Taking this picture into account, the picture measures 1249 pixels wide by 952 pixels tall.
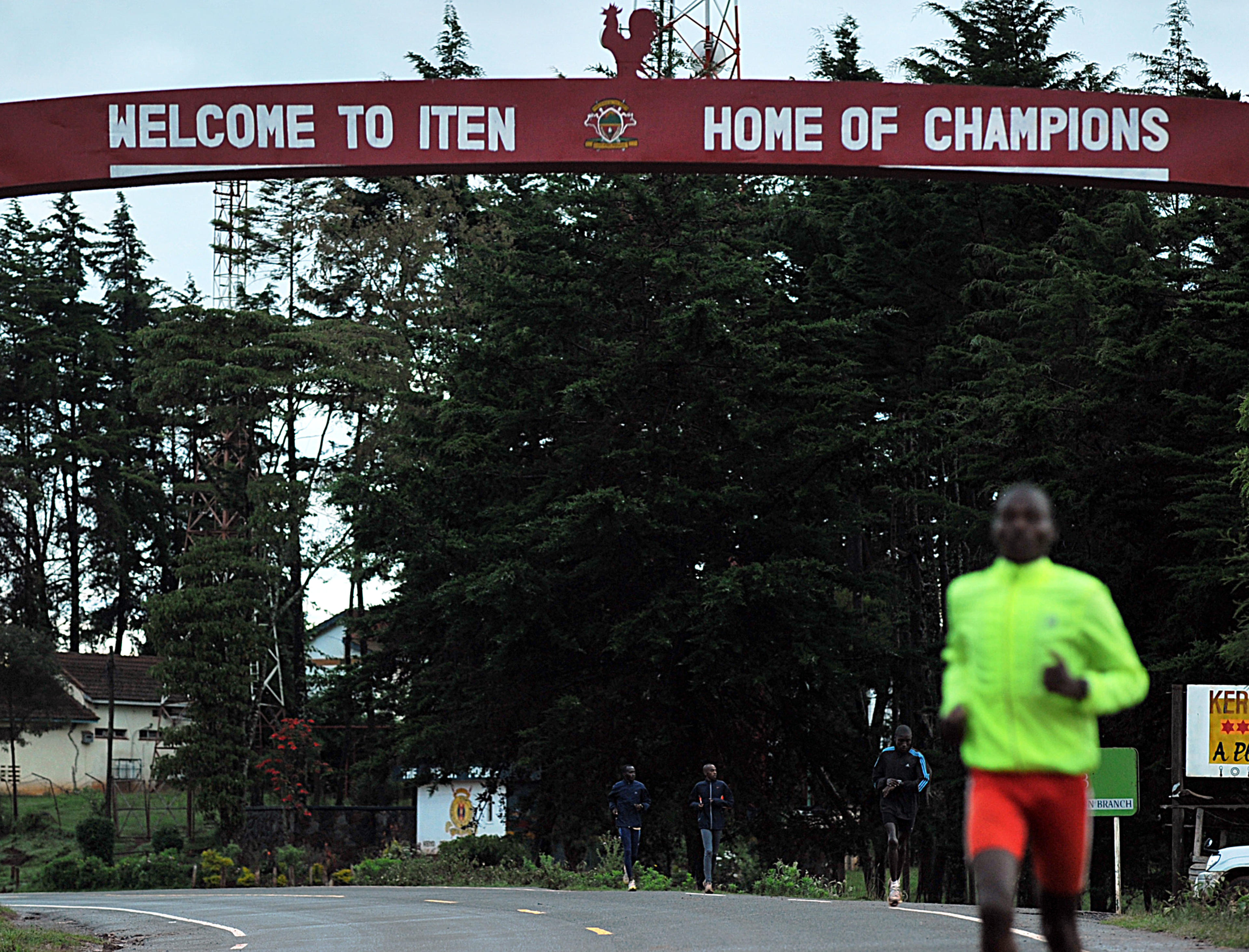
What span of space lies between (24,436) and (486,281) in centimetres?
4206

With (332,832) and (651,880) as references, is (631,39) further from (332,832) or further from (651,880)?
Answer: (332,832)

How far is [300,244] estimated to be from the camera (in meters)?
58.8

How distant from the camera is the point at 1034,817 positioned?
5.57 m

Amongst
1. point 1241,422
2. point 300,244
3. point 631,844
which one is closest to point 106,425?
point 300,244

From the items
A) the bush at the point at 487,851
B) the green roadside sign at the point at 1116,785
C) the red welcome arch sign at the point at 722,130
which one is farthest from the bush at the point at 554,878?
the red welcome arch sign at the point at 722,130

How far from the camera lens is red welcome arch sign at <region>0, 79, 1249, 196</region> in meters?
16.0

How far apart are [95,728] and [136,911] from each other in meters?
48.1

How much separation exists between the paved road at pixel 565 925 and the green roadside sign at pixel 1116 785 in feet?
4.20

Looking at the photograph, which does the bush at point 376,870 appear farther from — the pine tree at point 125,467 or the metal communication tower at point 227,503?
the pine tree at point 125,467

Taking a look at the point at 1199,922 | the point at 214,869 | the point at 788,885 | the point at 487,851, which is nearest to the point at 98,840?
the point at 214,869

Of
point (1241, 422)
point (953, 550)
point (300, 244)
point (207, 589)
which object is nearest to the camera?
point (1241, 422)

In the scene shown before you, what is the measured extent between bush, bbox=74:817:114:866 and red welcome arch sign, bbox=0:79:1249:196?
35382 millimetres

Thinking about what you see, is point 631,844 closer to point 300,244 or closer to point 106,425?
point 300,244

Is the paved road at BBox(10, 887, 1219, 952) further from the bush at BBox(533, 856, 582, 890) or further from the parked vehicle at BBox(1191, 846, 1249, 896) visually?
the bush at BBox(533, 856, 582, 890)
